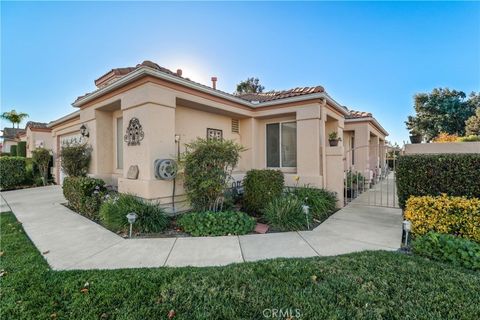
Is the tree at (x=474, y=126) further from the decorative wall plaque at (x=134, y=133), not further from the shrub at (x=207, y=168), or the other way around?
the decorative wall plaque at (x=134, y=133)

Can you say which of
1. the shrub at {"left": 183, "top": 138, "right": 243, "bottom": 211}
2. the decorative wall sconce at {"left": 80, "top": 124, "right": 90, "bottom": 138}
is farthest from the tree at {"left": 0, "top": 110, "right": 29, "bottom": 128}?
the shrub at {"left": 183, "top": 138, "right": 243, "bottom": 211}

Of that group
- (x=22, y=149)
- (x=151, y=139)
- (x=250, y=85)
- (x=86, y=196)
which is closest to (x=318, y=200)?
(x=151, y=139)

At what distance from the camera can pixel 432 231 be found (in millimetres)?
4000

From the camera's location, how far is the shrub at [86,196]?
634 cm

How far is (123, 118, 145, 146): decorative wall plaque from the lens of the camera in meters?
5.98

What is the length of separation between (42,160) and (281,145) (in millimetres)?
14251

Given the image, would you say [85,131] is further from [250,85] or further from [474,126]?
[474,126]

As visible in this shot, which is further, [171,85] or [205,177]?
[171,85]

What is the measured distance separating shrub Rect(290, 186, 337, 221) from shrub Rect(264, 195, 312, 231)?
82cm

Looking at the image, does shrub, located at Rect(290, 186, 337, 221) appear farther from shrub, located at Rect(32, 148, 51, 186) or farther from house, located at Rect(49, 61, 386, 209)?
shrub, located at Rect(32, 148, 51, 186)

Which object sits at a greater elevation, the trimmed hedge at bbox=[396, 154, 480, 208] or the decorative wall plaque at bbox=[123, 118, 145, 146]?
the decorative wall plaque at bbox=[123, 118, 145, 146]

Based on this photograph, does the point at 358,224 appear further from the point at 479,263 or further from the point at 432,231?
the point at 479,263

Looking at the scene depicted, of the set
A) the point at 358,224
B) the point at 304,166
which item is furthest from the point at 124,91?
the point at 358,224

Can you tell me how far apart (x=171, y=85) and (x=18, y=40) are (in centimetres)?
606
